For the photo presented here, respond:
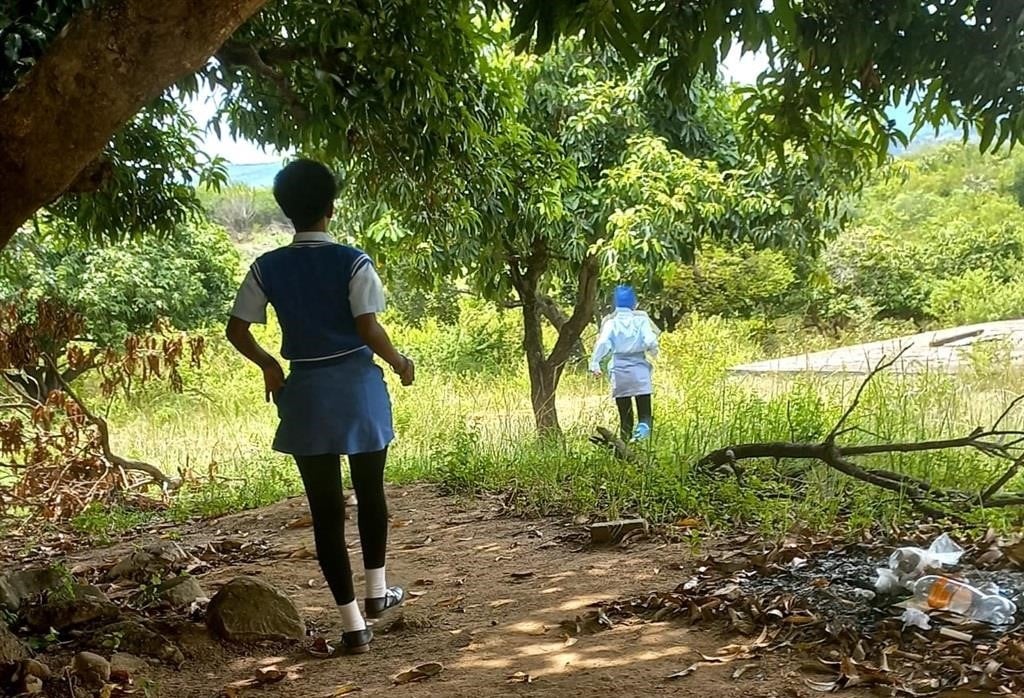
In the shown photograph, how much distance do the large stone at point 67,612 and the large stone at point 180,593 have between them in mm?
203

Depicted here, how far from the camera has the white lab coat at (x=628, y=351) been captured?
7.45m

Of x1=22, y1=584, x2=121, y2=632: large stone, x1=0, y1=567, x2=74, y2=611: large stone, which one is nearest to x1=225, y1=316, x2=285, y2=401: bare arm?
x1=22, y1=584, x2=121, y2=632: large stone

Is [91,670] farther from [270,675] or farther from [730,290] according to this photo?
[730,290]

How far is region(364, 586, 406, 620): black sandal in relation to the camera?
3.24 m

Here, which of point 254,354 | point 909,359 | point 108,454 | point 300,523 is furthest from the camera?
point 909,359

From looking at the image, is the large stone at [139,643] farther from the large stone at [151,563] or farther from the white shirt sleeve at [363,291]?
the white shirt sleeve at [363,291]

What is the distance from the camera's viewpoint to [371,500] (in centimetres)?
309

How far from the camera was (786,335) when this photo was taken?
14945 millimetres

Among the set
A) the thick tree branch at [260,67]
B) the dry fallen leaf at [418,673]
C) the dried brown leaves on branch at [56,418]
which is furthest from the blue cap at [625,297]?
the dry fallen leaf at [418,673]

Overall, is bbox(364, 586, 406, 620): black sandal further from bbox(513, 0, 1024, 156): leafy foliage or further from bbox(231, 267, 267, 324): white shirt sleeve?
bbox(513, 0, 1024, 156): leafy foliage

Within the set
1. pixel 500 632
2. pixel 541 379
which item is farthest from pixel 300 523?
pixel 541 379

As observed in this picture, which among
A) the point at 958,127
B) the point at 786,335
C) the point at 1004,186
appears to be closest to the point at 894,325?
the point at 786,335

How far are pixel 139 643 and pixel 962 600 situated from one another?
103 inches

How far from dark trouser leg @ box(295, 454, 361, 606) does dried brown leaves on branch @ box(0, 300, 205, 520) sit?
3.68 meters
